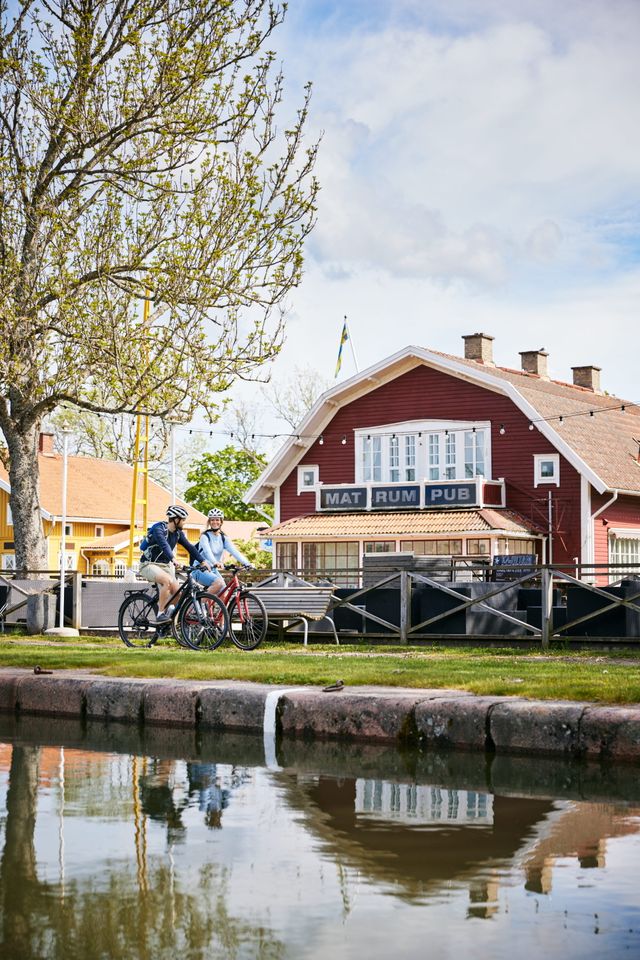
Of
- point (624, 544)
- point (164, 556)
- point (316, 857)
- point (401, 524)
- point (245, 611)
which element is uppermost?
point (401, 524)

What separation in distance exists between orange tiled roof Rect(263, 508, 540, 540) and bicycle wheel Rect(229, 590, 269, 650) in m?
18.7

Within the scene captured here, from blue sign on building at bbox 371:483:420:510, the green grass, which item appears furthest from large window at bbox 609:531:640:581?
the green grass

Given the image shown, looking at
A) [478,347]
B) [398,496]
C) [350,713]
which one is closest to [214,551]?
[350,713]

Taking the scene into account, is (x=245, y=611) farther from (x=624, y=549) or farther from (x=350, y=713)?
(x=624, y=549)

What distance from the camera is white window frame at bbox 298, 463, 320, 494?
40.6 m

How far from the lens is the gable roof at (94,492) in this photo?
182ft

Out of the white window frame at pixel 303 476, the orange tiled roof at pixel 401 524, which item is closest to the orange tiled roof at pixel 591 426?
the orange tiled roof at pixel 401 524

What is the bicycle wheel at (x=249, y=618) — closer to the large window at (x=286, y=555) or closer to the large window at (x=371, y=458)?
the large window at (x=286, y=555)

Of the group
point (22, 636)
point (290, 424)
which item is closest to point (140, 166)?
point (22, 636)

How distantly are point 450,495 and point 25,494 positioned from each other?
56.8 feet

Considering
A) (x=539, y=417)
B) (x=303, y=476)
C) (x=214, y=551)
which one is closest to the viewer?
(x=214, y=551)

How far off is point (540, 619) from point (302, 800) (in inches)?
417

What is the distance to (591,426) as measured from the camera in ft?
124

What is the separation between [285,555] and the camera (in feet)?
130
